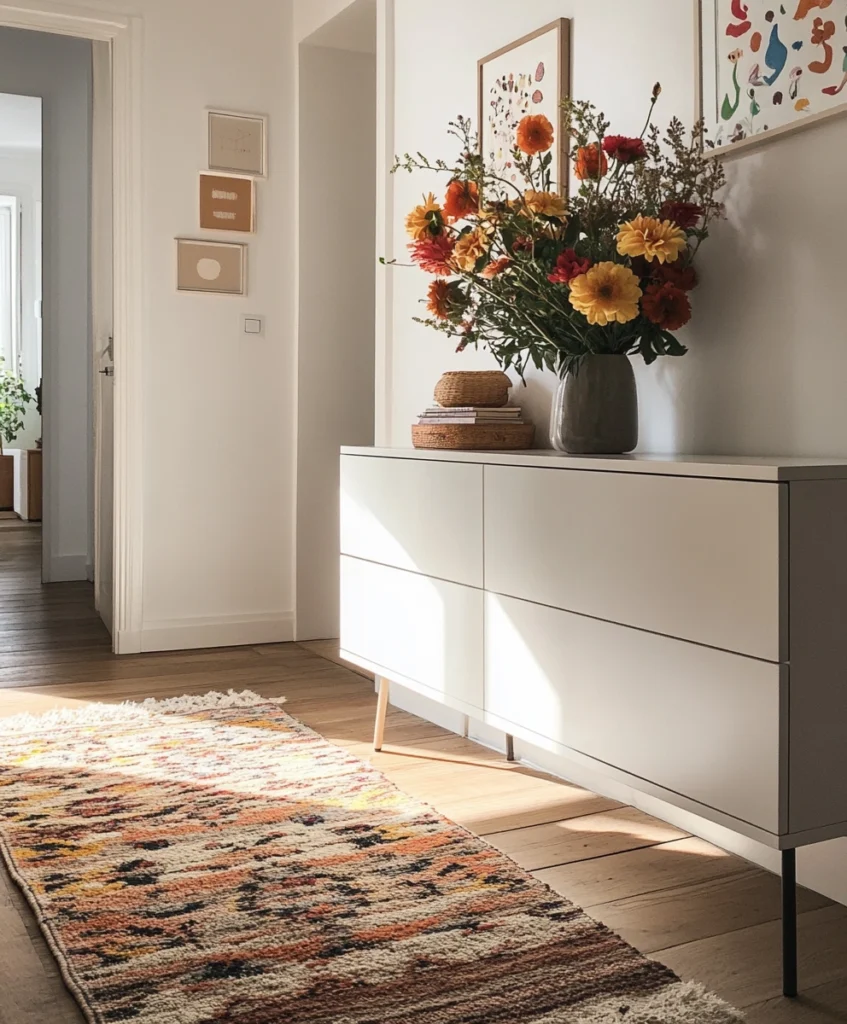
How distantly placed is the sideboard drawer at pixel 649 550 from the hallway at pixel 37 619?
208 centimetres

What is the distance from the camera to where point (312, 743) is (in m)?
2.78

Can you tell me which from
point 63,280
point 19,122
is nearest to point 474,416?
point 63,280

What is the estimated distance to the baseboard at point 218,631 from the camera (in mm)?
4000

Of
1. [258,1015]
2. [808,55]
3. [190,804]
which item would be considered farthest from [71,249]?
[258,1015]

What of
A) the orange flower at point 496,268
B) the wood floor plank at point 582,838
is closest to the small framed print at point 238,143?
the orange flower at point 496,268

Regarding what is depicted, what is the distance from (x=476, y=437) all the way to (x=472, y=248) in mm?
435

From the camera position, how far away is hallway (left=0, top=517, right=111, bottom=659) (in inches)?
155

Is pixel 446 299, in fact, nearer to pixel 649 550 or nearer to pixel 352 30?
pixel 649 550

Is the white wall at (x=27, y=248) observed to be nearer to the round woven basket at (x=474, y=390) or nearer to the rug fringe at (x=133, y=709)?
the rug fringe at (x=133, y=709)

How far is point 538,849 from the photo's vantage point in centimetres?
210

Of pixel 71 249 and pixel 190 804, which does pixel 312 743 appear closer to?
pixel 190 804

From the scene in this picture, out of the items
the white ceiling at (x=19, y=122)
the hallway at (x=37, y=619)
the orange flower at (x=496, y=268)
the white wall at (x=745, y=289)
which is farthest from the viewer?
the white ceiling at (x=19, y=122)

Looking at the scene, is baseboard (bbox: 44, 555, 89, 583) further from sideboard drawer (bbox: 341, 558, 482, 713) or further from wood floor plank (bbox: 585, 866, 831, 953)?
wood floor plank (bbox: 585, 866, 831, 953)

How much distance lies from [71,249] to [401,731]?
3667mm
